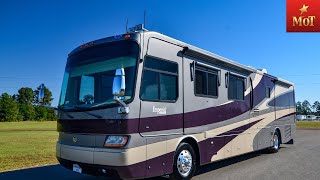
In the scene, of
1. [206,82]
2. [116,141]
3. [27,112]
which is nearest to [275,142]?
[206,82]

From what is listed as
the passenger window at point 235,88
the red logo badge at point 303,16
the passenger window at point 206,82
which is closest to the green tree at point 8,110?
the red logo badge at point 303,16

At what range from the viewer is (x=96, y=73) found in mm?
6941

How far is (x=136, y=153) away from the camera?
6.23 metres

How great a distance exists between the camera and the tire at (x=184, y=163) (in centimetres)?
727

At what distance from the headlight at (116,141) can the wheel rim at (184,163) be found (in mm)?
1698

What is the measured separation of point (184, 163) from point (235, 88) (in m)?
3.58

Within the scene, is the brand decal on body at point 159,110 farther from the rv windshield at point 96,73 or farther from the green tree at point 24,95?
the green tree at point 24,95

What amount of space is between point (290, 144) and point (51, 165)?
1140 centimetres

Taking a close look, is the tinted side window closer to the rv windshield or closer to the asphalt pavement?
the asphalt pavement

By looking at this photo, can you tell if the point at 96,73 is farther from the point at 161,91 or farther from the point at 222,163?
the point at 222,163

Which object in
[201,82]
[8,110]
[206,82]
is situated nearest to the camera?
[201,82]

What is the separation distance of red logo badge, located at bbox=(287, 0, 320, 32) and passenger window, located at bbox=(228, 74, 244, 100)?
3614mm

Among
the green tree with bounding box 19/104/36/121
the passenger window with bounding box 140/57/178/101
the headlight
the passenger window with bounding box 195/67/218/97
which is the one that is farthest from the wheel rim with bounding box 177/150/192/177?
the green tree with bounding box 19/104/36/121

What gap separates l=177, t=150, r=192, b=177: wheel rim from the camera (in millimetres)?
7355
